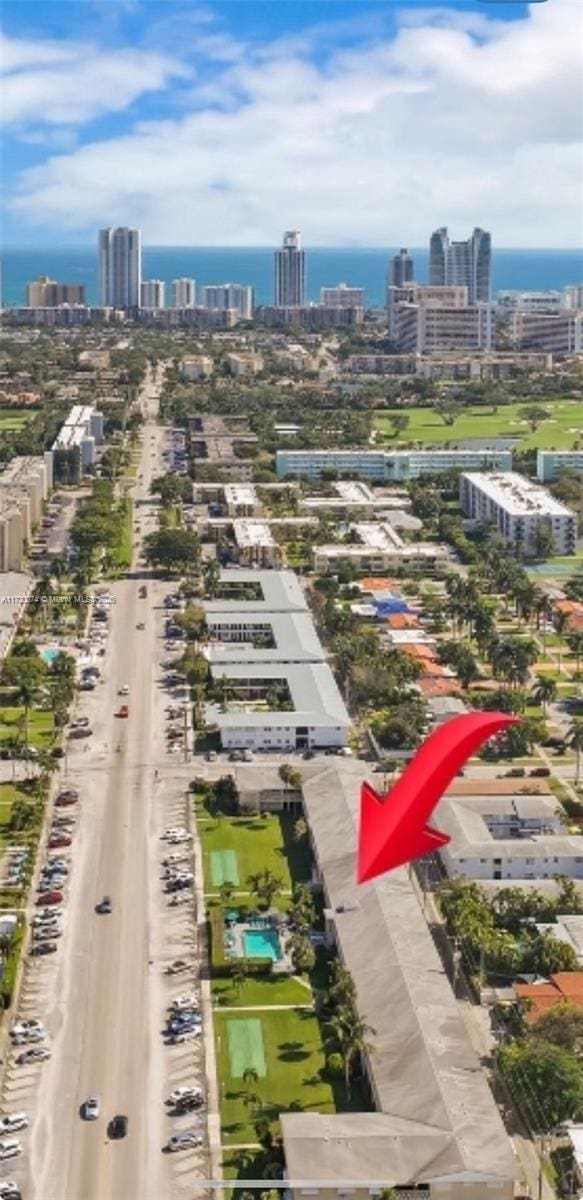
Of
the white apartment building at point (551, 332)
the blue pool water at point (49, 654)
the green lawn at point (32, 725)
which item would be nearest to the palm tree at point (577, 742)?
the green lawn at point (32, 725)

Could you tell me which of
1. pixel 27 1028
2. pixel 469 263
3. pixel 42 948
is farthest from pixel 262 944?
pixel 469 263

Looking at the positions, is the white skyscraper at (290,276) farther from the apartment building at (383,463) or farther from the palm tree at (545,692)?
the palm tree at (545,692)

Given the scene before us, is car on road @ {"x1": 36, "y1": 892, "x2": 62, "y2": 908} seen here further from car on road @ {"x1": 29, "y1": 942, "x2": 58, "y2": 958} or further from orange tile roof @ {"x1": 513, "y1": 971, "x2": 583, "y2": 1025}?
orange tile roof @ {"x1": 513, "y1": 971, "x2": 583, "y2": 1025}

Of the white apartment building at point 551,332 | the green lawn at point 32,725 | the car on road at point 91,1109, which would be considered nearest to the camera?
the car on road at point 91,1109

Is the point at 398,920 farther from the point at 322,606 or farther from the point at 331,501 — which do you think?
the point at 331,501

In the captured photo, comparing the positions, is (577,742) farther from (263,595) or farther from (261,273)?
(261,273)

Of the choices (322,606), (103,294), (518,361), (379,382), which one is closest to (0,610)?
(322,606)
